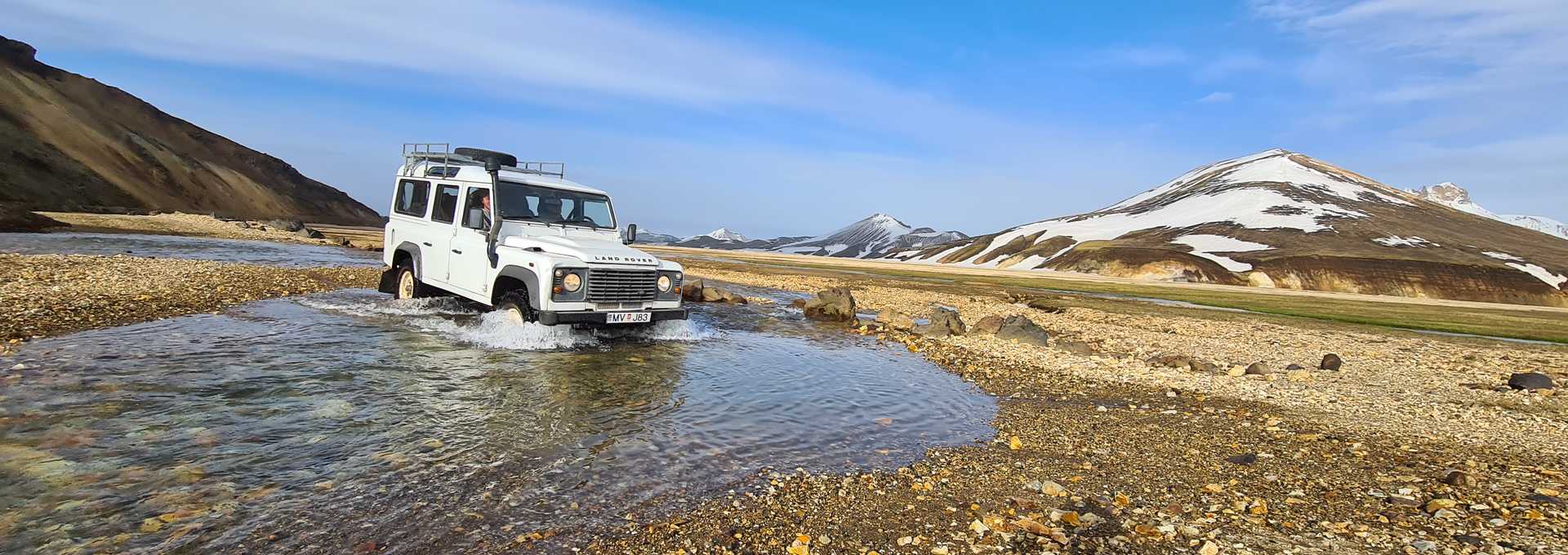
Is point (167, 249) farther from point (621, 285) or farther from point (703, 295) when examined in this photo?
point (621, 285)

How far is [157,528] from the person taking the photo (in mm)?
4562

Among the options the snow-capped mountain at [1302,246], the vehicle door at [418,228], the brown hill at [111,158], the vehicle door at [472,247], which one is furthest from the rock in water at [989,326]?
the snow-capped mountain at [1302,246]

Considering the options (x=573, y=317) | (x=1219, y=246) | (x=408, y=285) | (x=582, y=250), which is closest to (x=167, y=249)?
(x=408, y=285)

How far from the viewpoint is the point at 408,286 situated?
15.6 metres

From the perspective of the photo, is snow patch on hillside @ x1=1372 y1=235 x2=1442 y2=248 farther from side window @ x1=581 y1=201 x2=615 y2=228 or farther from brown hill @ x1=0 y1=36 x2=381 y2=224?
brown hill @ x1=0 y1=36 x2=381 y2=224

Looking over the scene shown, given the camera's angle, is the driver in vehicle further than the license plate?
Yes

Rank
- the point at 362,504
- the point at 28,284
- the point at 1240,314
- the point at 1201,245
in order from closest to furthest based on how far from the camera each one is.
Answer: the point at 362,504 → the point at 28,284 → the point at 1240,314 → the point at 1201,245

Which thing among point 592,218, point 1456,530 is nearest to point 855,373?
point 592,218

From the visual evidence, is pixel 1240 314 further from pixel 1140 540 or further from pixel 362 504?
pixel 362 504

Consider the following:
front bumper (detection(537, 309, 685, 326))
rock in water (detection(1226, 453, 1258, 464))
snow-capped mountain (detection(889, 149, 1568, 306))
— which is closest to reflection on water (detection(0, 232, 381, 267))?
front bumper (detection(537, 309, 685, 326))

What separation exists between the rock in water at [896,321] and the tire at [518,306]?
A: 1122 cm

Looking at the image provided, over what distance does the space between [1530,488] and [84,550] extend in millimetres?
11638

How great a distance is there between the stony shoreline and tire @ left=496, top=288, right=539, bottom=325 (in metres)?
7.08

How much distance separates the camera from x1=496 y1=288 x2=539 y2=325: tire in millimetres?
12125
